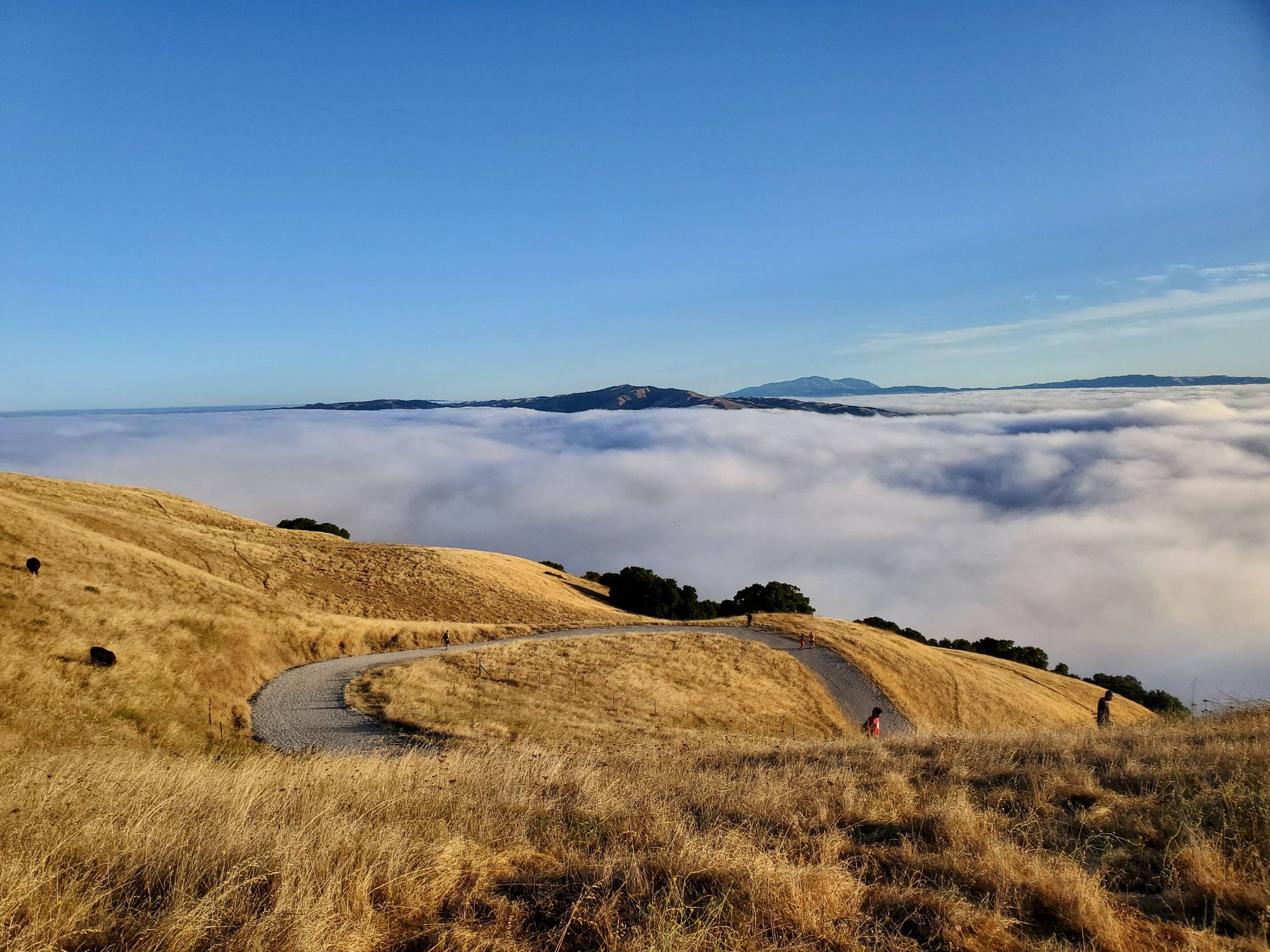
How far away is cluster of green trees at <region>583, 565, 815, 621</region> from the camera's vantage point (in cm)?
5503

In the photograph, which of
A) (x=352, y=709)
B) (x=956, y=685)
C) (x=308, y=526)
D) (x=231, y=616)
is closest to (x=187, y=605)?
(x=231, y=616)

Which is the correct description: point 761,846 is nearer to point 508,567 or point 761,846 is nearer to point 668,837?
point 668,837

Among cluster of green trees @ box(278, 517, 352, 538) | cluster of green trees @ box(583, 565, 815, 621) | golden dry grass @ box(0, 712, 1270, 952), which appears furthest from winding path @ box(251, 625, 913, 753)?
cluster of green trees @ box(278, 517, 352, 538)

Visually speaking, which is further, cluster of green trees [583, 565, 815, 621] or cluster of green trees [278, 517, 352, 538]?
cluster of green trees [278, 517, 352, 538]

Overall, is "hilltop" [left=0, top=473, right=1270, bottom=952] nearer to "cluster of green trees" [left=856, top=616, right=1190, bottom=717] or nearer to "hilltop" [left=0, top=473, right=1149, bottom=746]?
"hilltop" [left=0, top=473, right=1149, bottom=746]

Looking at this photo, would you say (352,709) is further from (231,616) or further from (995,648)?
(995,648)

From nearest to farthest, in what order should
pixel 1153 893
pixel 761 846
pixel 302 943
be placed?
pixel 302 943 < pixel 1153 893 < pixel 761 846

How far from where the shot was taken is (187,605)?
27.7m

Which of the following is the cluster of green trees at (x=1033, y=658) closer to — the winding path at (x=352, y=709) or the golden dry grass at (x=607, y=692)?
the winding path at (x=352, y=709)

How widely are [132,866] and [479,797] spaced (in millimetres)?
2774

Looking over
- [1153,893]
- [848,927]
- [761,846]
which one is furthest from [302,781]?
[1153,893]

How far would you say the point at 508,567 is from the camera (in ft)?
175

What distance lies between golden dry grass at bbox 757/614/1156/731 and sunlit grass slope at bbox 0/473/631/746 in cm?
1613

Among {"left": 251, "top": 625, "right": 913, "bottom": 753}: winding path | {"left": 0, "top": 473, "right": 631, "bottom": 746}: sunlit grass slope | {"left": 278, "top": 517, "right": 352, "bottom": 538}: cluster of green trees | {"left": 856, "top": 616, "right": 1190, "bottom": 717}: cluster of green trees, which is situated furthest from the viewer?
{"left": 278, "top": 517, "right": 352, "bottom": 538}: cluster of green trees
